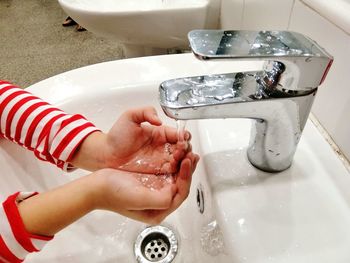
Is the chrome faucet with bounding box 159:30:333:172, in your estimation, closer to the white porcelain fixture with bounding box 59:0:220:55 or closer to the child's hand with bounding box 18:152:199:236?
the child's hand with bounding box 18:152:199:236

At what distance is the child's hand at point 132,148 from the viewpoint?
0.38 m

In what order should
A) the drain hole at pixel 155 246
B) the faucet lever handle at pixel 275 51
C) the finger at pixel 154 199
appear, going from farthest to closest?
the drain hole at pixel 155 246 < the finger at pixel 154 199 < the faucet lever handle at pixel 275 51

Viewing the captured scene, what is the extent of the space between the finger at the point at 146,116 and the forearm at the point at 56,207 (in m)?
0.09

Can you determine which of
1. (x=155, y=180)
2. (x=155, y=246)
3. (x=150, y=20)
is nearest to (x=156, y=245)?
(x=155, y=246)

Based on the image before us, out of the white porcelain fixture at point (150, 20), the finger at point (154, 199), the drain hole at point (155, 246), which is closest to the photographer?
the finger at point (154, 199)

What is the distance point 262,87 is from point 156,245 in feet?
0.94

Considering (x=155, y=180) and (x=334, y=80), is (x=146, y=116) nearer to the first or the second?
(x=155, y=180)

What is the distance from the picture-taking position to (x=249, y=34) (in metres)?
0.24

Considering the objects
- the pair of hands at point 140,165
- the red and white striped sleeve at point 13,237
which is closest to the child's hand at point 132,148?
the pair of hands at point 140,165

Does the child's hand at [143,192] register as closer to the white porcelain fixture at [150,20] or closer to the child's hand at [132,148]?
the child's hand at [132,148]

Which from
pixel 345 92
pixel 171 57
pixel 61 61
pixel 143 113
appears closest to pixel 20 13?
pixel 61 61

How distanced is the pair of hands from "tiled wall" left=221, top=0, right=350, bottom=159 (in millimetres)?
149

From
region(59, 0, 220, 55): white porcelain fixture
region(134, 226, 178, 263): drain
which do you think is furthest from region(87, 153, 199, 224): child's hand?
region(59, 0, 220, 55): white porcelain fixture

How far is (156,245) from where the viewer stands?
446 mm
